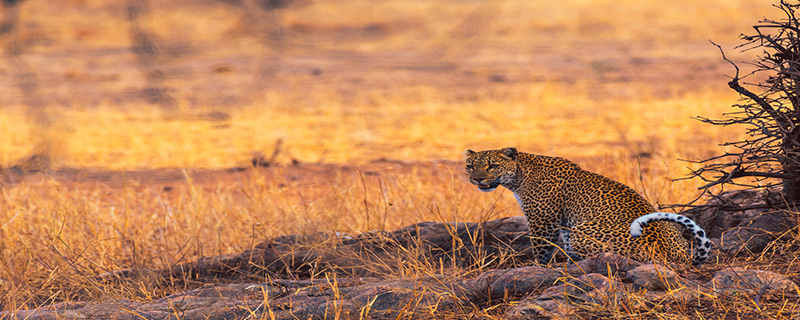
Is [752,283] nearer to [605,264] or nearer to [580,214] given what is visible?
[605,264]

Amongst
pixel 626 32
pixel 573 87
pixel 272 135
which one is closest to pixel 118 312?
pixel 272 135

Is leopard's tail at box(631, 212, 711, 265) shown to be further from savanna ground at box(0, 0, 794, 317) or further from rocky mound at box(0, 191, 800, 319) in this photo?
savanna ground at box(0, 0, 794, 317)

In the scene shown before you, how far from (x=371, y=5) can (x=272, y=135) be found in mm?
5052

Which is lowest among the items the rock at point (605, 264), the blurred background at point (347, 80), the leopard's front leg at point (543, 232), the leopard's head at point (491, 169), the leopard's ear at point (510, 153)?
the blurred background at point (347, 80)

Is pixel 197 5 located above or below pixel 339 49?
above

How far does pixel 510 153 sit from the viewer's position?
582cm

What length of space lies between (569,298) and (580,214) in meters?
1.33

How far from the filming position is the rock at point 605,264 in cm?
455

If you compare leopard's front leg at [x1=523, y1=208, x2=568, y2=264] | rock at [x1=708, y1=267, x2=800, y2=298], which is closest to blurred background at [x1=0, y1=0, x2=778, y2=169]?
leopard's front leg at [x1=523, y1=208, x2=568, y2=264]

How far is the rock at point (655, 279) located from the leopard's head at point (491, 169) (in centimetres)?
147

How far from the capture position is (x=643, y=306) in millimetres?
4109

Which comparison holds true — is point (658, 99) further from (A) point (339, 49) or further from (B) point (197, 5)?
(B) point (197, 5)

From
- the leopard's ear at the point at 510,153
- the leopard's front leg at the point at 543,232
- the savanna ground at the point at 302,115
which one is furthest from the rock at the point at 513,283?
the leopard's ear at the point at 510,153

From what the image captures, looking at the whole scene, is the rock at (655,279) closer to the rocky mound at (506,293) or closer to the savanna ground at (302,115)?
the rocky mound at (506,293)
